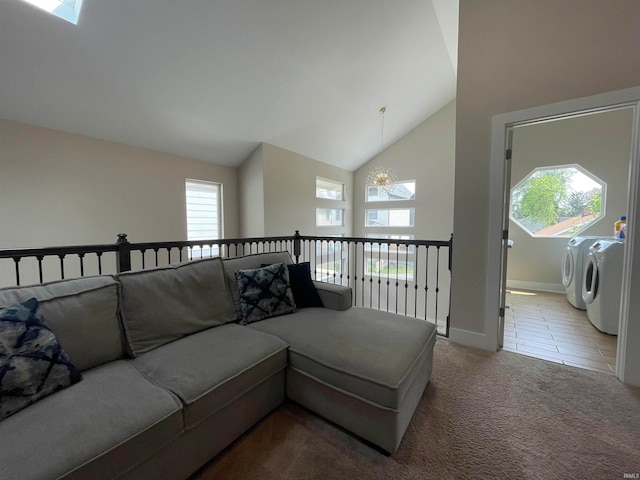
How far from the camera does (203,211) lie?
4457 millimetres

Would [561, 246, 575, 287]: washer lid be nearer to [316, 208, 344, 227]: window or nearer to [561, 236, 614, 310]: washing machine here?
[561, 236, 614, 310]: washing machine

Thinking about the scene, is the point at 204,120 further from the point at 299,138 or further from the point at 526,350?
the point at 526,350

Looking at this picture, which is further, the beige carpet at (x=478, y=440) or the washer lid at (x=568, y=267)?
the washer lid at (x=568, y=267)

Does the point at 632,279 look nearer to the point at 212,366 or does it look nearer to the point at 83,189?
the point at 212,366

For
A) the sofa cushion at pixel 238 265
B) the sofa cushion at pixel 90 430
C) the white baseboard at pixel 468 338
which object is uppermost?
the sofa cushion at pixel 238 265

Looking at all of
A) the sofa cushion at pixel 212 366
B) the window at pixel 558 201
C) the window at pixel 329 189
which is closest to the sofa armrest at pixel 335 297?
the sofa cushion at pixel 212 366

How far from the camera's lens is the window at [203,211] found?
4.28 meters

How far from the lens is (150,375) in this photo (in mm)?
1312

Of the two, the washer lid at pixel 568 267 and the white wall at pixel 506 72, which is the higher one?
the white wall at pixel 506 72

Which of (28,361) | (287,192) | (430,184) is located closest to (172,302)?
(28,361)

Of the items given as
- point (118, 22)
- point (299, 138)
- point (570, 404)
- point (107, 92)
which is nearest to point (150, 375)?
point (570, 404)

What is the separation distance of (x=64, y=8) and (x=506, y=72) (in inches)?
141

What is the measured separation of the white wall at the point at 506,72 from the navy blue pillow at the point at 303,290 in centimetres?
136

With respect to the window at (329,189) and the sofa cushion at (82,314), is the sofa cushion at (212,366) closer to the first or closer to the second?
the sofa cushion at (82,314)
